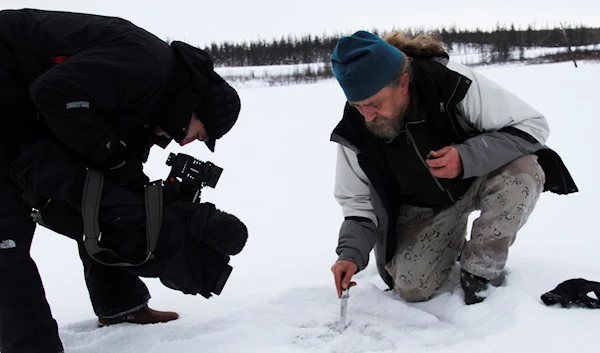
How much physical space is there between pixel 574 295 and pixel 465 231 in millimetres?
529

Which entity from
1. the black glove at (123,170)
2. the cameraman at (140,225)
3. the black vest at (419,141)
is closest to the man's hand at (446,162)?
the black vest at (419,141)

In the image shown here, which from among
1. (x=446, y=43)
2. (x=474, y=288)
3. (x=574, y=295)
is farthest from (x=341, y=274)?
(x=446, y=43)

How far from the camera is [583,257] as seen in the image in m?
2.00

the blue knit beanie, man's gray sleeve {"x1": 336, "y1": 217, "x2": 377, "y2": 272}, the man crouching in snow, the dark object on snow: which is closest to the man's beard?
the man crouching in snow

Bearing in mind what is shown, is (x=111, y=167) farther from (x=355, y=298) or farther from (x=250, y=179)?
(x=250, y=179)

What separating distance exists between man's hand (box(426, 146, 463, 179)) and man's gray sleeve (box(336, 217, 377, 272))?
329 mm

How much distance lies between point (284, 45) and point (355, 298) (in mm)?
36662

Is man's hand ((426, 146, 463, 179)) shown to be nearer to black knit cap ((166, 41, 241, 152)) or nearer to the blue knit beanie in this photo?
the blue knit beanie

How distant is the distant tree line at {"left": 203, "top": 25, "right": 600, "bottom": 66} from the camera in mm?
34875

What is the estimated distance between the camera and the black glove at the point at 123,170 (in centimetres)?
156

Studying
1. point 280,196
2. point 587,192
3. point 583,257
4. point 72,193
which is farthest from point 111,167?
point 587,192

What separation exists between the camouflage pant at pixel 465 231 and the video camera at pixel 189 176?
78 cm

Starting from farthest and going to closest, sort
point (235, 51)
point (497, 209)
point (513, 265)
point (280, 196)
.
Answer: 1. point (235, 51)
2. point (280, 196)
3. point (513, 265)
4. point (497, 209)

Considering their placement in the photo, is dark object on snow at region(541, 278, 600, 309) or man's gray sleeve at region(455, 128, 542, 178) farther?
man's gray sleeve at region(455, 128, 542, 178)
